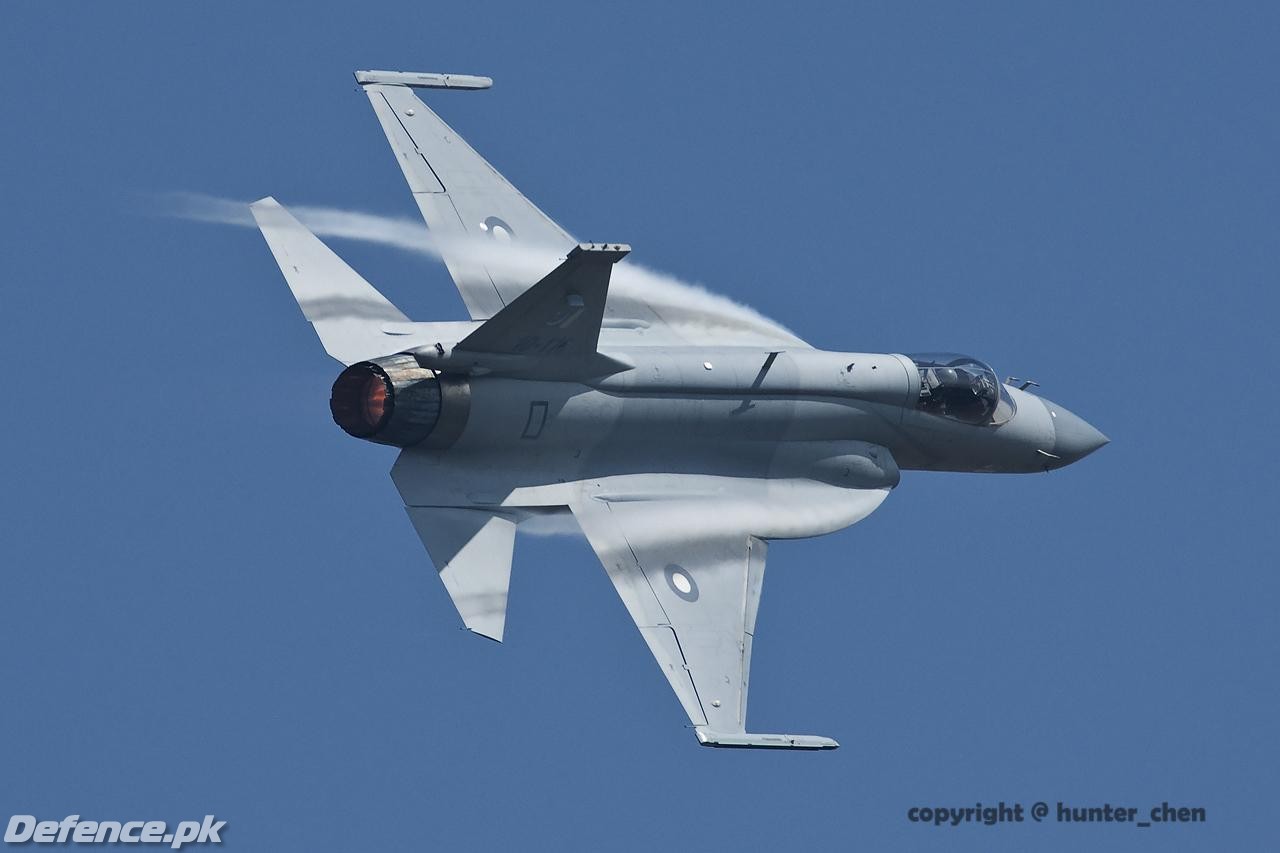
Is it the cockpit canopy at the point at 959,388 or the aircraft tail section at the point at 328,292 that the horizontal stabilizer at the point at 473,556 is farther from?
the cockpit canopy at the point at 959,388

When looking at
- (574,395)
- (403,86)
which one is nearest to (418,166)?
(403,86)

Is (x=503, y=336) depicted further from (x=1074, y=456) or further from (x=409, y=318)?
(x=1074, y=456)

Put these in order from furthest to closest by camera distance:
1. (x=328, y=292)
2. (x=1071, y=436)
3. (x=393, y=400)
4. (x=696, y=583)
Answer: (x=1071, y=436), (x=328, y=292), (x=696, y=583), (x=393, y=400)

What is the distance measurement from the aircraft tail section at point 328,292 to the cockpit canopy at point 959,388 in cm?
554

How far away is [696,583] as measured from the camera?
94.0 ft

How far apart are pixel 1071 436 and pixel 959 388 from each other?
183 centimetres

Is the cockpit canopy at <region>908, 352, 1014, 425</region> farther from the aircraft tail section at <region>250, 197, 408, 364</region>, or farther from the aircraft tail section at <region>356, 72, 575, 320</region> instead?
the aircraft tail section at <region>250, 197, 408, 364</region>

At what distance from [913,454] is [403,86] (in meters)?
6.51

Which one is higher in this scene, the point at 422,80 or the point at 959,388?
the point at 422,80

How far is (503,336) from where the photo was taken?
27484 mm

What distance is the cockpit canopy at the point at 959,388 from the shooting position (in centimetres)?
3073

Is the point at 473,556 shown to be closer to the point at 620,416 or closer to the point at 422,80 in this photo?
the point at 620,416

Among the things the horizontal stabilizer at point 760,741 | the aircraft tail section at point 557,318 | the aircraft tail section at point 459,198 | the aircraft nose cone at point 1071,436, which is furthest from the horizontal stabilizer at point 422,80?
the horizontal stabilizer at point 760,741

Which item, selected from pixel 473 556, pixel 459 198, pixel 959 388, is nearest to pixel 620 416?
pixel 473 556
